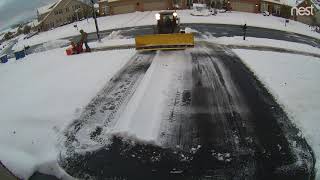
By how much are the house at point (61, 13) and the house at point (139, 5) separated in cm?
2394

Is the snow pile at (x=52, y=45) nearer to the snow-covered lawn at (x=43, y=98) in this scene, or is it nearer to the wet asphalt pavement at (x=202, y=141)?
the snow-covered lawn at (x=43, y=98)

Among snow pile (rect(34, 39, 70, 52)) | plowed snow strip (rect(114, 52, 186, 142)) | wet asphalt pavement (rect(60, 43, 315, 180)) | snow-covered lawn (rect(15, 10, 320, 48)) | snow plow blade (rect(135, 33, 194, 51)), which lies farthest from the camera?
snow-covered lawn (rect(15, 10, 320, 48))

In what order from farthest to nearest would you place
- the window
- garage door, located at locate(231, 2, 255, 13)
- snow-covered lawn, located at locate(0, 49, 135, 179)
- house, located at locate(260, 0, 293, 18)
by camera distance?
the window
house, located at locate(260, 0, 293, 18)
garage door, located at locate(231, 2, 255, 13)
snow-covered lawn, located at locate(0, 49, 135, 179)

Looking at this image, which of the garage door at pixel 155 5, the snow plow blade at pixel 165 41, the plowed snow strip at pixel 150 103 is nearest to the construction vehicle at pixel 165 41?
the snow plow blade at pixel 165 41

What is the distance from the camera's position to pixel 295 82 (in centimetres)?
1520

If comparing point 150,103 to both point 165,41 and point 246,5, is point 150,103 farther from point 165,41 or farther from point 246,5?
point 246,5

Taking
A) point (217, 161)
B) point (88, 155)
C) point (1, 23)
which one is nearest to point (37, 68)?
point (88, 155)

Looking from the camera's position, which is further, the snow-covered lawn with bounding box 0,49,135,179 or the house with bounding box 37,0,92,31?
the house with bounding box 37,0,92,31

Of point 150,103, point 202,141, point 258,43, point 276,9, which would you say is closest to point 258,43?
point 258,43

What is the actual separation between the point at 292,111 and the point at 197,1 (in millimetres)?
30610

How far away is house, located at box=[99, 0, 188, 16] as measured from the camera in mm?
37969

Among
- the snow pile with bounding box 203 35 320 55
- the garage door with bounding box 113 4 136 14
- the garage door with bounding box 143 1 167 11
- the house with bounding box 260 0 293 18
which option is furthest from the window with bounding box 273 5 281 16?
the snow pile with bounding box 203 35 320 55

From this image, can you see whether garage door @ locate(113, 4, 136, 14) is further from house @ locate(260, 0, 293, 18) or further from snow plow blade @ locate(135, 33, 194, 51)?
snow plow blade @ locate(135, 33, 194, 51)

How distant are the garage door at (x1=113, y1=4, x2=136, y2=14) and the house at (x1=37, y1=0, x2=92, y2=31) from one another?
24100 millimetres
